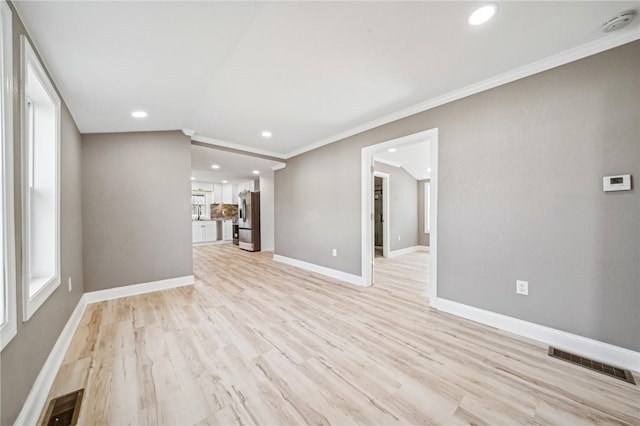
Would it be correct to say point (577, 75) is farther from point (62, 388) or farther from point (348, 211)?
point (62, 388)

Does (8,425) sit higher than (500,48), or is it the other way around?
(500,48)

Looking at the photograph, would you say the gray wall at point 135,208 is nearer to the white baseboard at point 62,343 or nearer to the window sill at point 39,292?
the white baseboard at point 62,343

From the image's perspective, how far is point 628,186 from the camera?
160 centimetres

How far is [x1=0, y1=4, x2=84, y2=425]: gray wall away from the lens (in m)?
1.07

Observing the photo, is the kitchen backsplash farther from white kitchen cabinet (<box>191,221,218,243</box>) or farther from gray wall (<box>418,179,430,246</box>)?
gray wall (<box>418,179,430,246</box>)

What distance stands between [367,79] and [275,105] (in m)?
1.11

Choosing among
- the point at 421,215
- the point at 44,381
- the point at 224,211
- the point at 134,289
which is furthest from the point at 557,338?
the point at 224,211

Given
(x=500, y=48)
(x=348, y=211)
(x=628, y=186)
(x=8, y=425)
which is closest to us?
(x=8, y=425)

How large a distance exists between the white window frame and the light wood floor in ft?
2.17

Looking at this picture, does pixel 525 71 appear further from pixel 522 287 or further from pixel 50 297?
pixel 50 297

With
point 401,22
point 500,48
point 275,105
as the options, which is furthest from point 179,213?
point 500,48

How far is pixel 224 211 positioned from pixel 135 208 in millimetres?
5853

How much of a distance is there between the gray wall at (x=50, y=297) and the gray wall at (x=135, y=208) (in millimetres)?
235

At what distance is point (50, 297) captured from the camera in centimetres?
168
